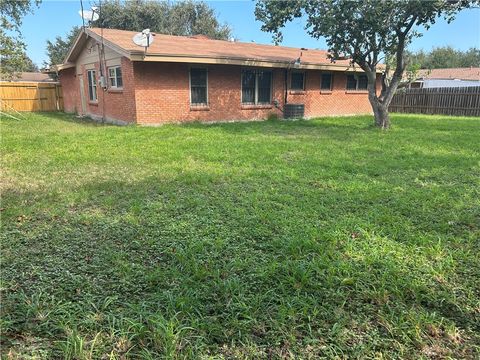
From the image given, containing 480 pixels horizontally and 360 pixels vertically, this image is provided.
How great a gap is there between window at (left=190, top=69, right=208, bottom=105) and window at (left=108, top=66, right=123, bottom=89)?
102 inches

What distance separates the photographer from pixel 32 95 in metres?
19.9

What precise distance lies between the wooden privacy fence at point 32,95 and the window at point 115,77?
8.81 meters

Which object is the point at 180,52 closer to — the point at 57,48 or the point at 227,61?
the point at 227,61

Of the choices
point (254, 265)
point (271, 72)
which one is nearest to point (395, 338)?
point (254, 265)

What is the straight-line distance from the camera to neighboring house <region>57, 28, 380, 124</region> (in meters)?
12.1

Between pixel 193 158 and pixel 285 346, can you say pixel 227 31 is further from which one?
pixel 285 346

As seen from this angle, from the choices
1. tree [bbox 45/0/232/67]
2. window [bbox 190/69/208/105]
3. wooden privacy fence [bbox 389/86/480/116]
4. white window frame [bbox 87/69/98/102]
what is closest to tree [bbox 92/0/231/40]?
tree [bbox 45/0/232/67]

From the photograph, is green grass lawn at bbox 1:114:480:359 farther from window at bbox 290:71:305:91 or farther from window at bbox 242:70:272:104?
window at bbox 290:71:305:91

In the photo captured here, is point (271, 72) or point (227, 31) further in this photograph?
point (227, 31)

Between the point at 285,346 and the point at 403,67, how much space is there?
1208 cm

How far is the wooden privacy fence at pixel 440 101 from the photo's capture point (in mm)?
19688

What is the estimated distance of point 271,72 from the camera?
598 inches

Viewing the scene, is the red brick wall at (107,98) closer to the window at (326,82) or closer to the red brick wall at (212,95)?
the red brick wall at (212,95)

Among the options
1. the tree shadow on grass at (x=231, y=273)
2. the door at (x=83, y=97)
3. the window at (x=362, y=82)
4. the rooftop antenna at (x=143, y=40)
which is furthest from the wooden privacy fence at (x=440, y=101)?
the tree shadow on grass at (x=231, y=273)
